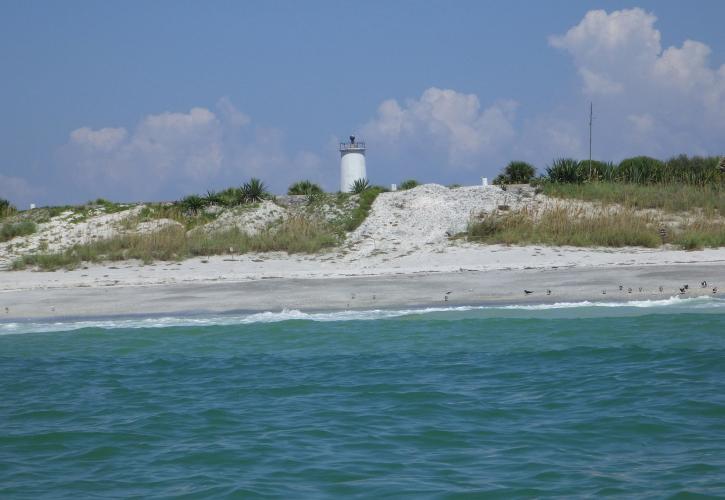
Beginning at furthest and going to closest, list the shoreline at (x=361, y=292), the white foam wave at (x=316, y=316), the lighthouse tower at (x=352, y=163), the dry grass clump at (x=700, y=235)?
1. the lighthouse tower at (x=352, y=163)
2. the dry grass clump at (x=700, y=235)
3. the shoreline at (x=361, y=292)
4. the white foam wave at (x=316, y=316)

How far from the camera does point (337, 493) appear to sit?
7.70m

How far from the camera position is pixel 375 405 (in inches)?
418

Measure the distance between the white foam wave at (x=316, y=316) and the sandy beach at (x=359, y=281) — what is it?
1.37ft

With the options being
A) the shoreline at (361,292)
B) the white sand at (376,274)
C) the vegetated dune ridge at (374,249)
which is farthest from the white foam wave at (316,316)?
the vegetated dune ridge at (374,249)

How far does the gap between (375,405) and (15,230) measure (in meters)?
21.5

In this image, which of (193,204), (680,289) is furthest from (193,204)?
(680,289)

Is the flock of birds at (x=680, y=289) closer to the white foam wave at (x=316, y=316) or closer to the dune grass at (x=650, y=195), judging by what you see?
the white foam wave at (x=316, y=316)

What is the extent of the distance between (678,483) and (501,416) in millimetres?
2536

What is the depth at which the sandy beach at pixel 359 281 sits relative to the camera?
1791 centimetres

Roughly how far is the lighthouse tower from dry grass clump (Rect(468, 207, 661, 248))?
21.0 meters

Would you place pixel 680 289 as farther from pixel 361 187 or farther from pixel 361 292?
pixel 361 187

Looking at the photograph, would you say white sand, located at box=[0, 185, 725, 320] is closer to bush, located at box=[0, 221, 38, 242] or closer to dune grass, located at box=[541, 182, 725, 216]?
bush, located at box=[0, 221, 38, 242]

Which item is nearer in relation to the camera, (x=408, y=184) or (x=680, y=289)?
(x=680, y=289)

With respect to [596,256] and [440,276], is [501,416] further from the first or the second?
[596,256]
